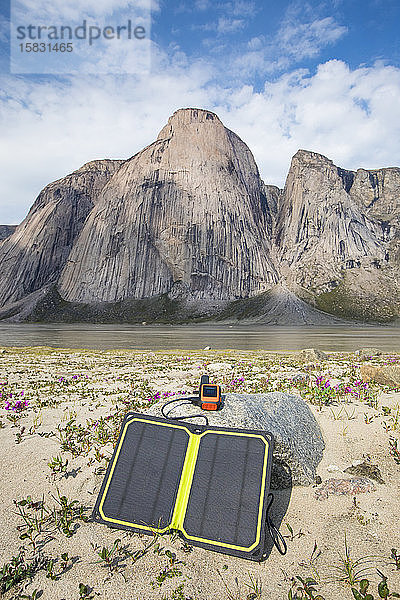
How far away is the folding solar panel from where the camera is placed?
15.6ft

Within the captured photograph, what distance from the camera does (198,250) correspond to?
154750 millimetres

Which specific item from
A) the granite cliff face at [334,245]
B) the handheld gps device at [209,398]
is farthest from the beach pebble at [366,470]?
the granite cliff face at [334,245]

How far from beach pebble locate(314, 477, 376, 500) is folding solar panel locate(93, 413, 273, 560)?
168 centimetres

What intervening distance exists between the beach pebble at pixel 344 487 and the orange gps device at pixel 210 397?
87.1 inches

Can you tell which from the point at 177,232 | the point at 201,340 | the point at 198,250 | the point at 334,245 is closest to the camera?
the point at 201,340

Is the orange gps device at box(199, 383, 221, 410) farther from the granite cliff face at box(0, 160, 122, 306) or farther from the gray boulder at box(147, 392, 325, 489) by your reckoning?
the granite cliff face at box(0, 160, 122, 306)

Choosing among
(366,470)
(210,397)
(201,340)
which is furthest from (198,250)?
(366,470)

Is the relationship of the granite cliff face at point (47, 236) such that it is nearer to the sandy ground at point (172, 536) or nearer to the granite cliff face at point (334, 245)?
the granite cliff face at point (334, 245)

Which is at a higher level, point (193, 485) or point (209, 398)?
point (209, 398)

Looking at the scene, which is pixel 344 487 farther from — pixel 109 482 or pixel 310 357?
pixel 310 357

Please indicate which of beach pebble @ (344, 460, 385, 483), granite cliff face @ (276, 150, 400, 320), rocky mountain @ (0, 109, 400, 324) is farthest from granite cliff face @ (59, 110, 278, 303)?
beach pebble @ (344, 460, 385, 483)

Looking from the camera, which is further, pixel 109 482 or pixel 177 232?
pixel 177 232

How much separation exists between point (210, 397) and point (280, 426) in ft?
4.64

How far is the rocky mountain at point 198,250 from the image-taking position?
14975 centimetres
